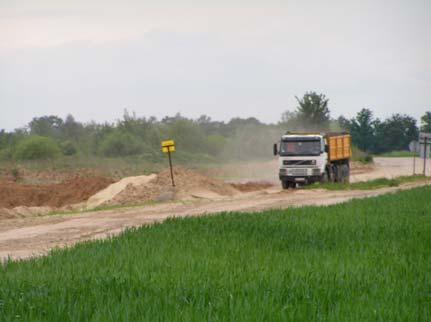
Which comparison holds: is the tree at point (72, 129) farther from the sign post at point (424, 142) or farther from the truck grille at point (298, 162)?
the truck grille at point (298, 162)

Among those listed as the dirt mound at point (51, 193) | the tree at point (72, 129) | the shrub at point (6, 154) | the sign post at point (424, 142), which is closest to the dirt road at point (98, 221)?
the dirt mound at point (51, 193)

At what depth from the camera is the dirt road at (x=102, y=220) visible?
2155cm

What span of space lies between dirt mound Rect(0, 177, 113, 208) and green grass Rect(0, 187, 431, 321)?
20.8 metres

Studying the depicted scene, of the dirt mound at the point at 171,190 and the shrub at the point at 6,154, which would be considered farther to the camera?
the shrub at the point at 6,154

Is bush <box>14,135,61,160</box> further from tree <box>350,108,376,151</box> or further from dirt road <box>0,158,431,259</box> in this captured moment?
tree <box>350,108,376,151</box>

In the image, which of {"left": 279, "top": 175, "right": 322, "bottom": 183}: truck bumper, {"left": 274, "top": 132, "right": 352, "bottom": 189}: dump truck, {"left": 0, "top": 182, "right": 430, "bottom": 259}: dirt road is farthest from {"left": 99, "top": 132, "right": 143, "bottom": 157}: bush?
{"left": 0, "top": 182, "right": 430, "bottom": 259}: dirt road

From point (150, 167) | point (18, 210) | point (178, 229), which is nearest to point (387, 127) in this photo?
point (150, 167)

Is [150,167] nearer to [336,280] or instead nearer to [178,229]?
[178,229]

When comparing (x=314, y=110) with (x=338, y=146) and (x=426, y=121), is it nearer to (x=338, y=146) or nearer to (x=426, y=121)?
(x=338, y=146)

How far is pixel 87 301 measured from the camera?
984 cm

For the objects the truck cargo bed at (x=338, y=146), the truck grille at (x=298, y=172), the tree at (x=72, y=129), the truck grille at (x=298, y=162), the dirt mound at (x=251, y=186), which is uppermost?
the tree at (x=72, y=129)

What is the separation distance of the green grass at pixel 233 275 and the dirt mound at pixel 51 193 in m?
20.8

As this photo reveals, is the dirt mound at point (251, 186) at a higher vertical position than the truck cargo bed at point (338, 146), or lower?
lower

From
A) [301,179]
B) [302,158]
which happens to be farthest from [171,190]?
[301,179]
